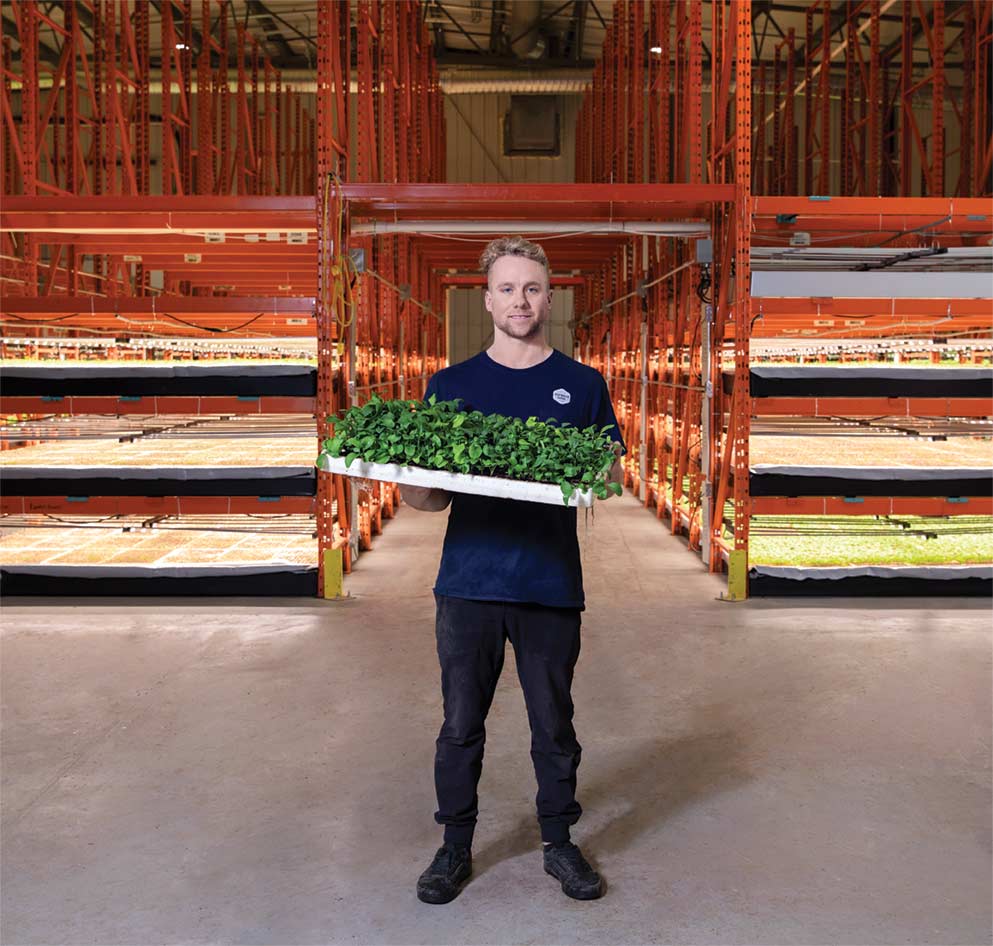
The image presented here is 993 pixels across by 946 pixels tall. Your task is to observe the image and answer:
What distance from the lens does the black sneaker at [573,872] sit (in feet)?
11.9

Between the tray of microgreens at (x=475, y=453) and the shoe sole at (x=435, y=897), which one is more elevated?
the tray of microgreens at (x=475, y=453)

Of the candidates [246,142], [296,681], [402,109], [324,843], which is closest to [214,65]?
[246,142]

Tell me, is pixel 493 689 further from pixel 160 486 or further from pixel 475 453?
pixel 160 486

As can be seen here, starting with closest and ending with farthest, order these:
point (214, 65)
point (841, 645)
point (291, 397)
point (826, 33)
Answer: point (841, 645) < point (291, 397) < point (826, 33) < point (214, 65)

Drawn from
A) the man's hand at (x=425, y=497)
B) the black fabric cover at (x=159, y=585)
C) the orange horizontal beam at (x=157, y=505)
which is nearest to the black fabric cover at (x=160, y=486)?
the orange horizontal beam at (x=157, y=505)

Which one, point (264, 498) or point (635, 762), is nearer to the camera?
point (635, 762)

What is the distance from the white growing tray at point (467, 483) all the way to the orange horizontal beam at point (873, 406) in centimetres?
534

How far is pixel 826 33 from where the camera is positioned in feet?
51.2

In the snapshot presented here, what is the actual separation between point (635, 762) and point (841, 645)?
8.15 feet

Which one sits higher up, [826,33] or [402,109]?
[826,33]

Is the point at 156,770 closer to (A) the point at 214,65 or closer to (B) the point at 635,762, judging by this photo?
(B) the point at 635,762

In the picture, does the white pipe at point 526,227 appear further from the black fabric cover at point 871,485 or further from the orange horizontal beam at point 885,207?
the black fabric cover at point 871,485

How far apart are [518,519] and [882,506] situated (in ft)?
18.9

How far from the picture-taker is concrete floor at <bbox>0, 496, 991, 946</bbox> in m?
3.56
